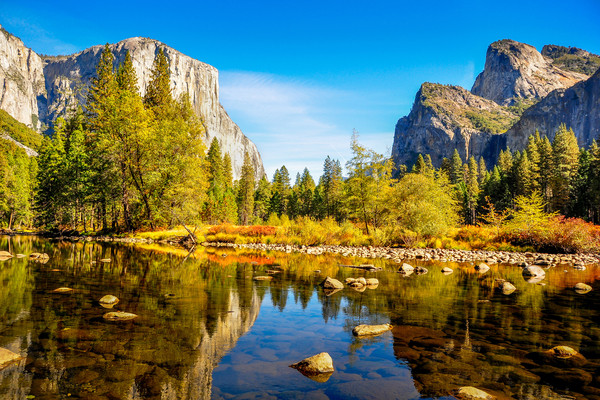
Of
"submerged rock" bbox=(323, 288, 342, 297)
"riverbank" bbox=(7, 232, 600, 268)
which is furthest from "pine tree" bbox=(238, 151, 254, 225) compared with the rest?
"submerged rock" bbox=(323, 288, 342, 297)

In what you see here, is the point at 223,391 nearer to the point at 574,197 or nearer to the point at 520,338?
the point at 520,338

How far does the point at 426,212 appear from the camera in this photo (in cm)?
2650

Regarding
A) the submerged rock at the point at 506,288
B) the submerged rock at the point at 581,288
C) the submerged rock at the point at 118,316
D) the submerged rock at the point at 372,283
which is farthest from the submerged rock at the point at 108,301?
the submerged rock at the point at 581,288

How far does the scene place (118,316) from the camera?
6.47 meters

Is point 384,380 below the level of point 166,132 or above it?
below

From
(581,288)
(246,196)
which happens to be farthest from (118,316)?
(246,196)

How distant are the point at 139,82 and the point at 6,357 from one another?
510 feet

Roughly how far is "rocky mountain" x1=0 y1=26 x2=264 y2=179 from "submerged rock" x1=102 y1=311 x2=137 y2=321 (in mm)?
139552

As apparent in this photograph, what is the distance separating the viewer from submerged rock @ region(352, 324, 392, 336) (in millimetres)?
6332

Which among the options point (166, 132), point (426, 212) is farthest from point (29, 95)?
point (426, 212)

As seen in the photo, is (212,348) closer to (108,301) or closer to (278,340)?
(278,340)

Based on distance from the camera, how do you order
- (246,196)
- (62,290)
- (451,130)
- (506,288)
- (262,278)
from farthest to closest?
(451,130)
(246,196)
(262,278)
(506,288)
(62,290)

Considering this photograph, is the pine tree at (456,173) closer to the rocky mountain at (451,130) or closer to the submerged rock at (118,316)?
the submerged rock at (118,316)

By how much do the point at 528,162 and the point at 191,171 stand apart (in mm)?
59835
